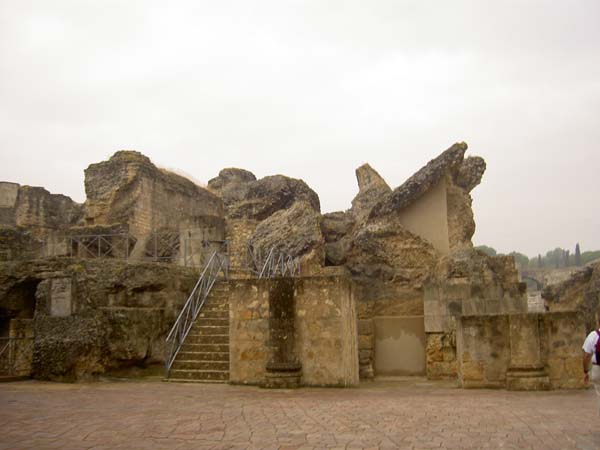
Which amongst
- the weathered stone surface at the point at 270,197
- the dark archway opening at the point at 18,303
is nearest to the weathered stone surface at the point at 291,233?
the weathered stone surface at the point at 270,197

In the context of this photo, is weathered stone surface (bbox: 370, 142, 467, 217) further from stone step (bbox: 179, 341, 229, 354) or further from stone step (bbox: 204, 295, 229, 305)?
stone step (bbox: 179, 341, 229, 354)

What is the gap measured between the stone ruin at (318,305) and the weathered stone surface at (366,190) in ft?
0.52

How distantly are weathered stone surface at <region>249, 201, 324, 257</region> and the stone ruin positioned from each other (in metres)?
0.06

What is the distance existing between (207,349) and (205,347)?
8 centimetres

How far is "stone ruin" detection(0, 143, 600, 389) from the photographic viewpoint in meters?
10.1

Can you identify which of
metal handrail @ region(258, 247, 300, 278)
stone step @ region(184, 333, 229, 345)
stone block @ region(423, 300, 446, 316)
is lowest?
stone step @ region(184, 333, 229, 345)

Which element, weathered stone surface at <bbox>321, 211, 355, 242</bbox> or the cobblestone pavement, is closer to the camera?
the cobblestone pavement

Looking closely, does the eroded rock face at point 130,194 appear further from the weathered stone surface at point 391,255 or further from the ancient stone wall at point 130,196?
the weathered stone surface at point 391,255

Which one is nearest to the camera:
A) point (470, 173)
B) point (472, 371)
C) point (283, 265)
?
point (472, 371)

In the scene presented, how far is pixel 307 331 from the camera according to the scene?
10320mm

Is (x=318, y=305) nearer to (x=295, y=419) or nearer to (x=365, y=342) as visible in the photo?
(x=365, y=342)

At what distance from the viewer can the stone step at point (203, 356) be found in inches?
466

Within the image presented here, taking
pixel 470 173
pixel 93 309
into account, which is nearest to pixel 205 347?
pixel 93 309

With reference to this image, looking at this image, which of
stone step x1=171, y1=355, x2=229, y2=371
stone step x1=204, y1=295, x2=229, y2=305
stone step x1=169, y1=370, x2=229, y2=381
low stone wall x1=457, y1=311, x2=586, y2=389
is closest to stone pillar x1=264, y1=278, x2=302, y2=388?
stone step x1=169, y1=370, x2=229, y2=381
